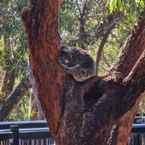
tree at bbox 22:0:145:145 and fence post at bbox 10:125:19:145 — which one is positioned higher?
tree at bbox 22:0:145:145

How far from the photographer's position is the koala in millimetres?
4633

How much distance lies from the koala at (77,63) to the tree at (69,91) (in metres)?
0.05

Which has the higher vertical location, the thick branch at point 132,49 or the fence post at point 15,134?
the thick branch at point 132,49

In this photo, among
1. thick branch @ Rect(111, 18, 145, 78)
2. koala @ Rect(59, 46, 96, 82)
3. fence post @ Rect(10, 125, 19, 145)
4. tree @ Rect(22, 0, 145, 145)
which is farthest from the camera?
fence post @ Rect(10, 125, 19, 145)

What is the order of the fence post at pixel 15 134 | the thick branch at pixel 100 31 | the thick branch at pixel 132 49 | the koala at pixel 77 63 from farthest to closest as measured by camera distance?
the thick branch at pixel 100 31 → the fence post at pixel 15 134 → the thick branch at pixel 132 49 → the koala at pixel 77 63

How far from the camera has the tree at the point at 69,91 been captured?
4.43m

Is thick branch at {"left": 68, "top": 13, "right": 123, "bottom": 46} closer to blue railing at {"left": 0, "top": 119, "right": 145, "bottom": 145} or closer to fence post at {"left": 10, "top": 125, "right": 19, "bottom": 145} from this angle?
blue railing at {"left": 0, "top": 119, "right": 145, "bottom": 145}

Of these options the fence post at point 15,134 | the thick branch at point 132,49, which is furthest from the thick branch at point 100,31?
the fence post at point 15,134

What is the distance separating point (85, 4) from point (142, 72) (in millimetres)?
6894

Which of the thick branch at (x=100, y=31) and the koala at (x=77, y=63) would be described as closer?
the koala at (x=77, y=63)

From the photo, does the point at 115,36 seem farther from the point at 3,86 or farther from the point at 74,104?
the point at 74,104

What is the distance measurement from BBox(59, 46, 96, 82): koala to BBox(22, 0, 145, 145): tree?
48mm

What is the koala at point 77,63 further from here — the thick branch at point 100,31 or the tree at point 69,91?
the thick branch at point 100,31

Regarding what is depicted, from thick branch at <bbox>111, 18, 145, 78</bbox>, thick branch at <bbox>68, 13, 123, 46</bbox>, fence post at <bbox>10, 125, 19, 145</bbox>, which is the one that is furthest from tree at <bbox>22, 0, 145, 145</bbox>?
thick branch at <bbox>68, 13, 123, 46</bbox>
